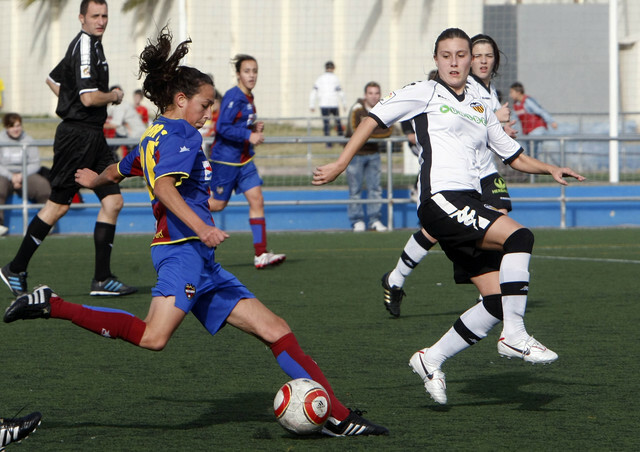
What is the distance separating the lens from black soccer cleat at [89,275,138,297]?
26.2 feet

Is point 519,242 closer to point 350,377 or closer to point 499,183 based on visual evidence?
point 350,377

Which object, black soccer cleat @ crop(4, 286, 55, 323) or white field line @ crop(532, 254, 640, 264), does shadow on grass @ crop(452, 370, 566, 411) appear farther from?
white field line @ crop(532, 254, 640, 264)

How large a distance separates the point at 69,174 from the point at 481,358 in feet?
11.9

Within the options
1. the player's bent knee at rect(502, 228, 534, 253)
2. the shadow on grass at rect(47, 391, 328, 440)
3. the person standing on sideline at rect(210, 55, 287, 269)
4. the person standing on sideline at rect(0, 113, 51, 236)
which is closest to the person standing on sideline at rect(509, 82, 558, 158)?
the person standing on sideline at rect(0, 113, 51, 236)

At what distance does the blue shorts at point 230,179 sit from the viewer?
32.4 ft

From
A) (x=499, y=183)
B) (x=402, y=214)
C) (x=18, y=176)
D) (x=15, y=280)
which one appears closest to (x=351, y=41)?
(x=402, y=214)

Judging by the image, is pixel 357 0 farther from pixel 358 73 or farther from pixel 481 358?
pixel 481 358

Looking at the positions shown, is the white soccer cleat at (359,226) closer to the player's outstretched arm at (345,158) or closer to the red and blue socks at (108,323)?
the player's outstretched arm at (345,158)

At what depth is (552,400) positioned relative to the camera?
4.70m

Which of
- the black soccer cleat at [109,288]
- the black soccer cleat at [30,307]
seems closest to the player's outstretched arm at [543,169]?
the black soccer cleat at [30,307]

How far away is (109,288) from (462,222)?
405 cm

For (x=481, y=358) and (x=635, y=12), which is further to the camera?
(x=635, y=12)

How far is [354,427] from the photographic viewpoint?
4.12m

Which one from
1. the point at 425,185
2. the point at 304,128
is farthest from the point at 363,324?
the point at 304,128
